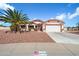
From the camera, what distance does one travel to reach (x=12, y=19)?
894 centimetres

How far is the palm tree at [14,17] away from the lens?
8.40m

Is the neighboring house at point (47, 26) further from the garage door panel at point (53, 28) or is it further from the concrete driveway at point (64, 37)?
the concrete driveway at point (64, 37)

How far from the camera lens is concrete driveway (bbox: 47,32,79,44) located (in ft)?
28.2

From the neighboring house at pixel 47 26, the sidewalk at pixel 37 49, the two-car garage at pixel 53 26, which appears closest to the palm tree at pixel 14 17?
the neighboring house at pixel 47 26

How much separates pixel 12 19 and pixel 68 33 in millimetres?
2210

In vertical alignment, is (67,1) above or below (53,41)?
above

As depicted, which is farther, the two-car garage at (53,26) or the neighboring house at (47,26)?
the two-car garage at (53,26)

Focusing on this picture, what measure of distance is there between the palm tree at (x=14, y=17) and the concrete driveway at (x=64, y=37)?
1232mm

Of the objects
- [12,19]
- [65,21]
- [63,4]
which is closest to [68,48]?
[65,21]

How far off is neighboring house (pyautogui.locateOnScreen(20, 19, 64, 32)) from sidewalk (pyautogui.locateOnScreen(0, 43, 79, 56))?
30.9 inches

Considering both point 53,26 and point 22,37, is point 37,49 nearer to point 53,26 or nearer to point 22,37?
point 22,37

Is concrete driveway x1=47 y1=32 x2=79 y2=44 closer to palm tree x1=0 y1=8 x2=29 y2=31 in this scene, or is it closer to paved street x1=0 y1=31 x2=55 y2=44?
paved street x1=0 y1=31 x2=55 y2=44

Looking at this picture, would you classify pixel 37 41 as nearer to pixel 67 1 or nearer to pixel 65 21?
pixel 65 21

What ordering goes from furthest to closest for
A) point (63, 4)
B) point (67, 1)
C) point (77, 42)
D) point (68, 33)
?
point (68, 33)
point (77, 42)
point (63, 4)
point (67, 1)
